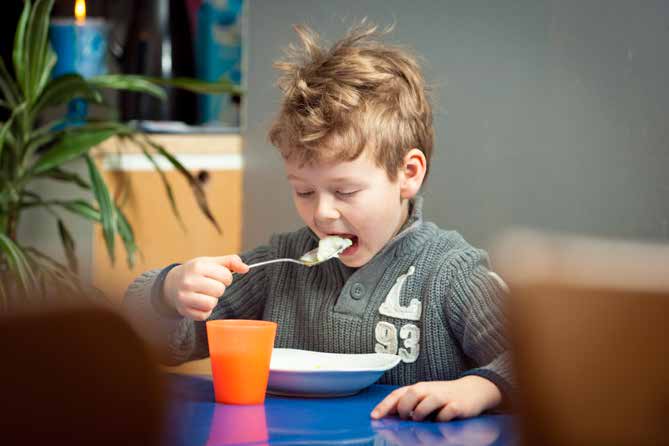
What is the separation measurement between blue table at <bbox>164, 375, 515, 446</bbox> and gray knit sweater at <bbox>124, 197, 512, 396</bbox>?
10.9 inches

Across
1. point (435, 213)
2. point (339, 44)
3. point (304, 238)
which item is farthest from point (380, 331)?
point (435, 213)

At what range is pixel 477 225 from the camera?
1.88 meters

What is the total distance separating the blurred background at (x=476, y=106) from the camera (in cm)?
152

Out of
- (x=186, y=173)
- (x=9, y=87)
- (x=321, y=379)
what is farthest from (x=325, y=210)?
(x=9, y=87)

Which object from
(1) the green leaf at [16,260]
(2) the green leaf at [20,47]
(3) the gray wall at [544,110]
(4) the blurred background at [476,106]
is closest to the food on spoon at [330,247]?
(4) the blurred background at [476,106]

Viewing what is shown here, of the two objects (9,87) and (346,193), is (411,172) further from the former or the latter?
(9,87)

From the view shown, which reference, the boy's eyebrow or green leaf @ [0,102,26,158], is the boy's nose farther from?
green leaf @ [0,102,26,158]

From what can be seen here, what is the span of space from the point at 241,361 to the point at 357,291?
409mm

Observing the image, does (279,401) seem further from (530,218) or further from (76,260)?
(76,260)

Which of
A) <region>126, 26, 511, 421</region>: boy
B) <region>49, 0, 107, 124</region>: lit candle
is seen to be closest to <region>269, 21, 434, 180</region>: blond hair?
<region>126, 26, 511, 421</region>: boy

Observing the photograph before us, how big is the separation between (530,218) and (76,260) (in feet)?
3.55

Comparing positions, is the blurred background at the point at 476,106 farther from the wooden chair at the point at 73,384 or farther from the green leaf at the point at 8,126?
the wooden chair at the point at 73,384

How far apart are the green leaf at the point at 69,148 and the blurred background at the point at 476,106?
12.1 inches

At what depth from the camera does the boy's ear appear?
1.32 meters
